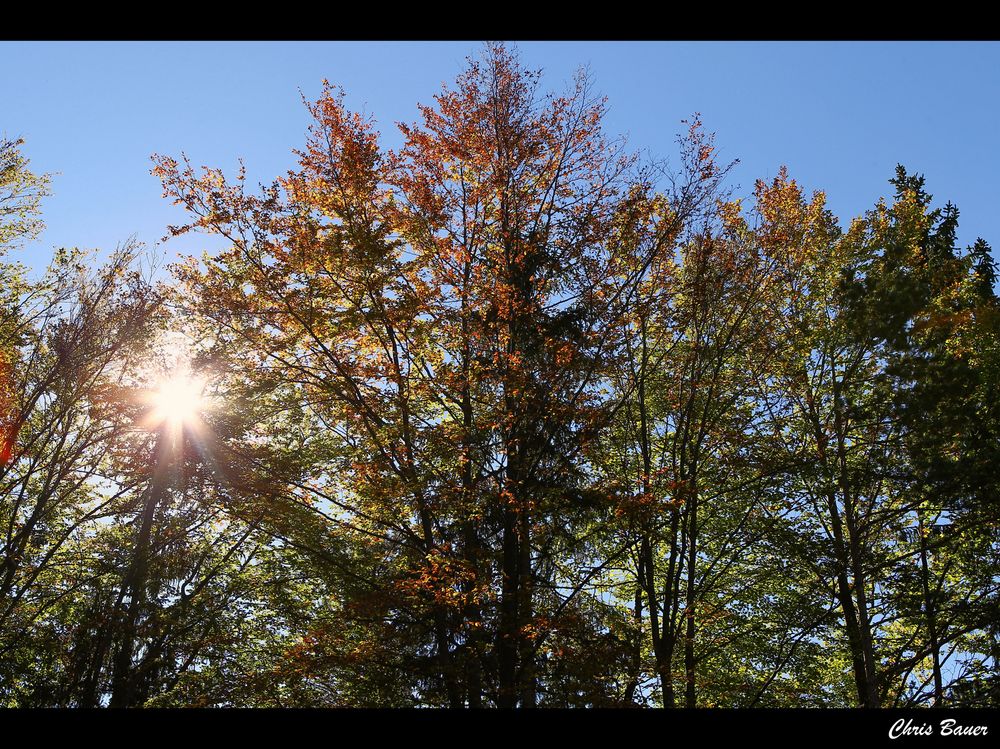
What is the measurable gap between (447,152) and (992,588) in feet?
40.4

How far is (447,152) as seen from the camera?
40.1ft

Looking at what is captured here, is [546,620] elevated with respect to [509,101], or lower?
lower

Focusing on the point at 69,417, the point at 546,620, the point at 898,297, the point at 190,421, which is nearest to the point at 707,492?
the point at 898,297

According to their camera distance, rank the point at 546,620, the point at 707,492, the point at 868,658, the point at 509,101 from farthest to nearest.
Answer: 1. the point at 707,492
2. the point at 509,101
3. the point at 868,658
4. the point at 546,620

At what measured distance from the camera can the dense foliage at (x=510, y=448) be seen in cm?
1034

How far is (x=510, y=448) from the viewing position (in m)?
10.7

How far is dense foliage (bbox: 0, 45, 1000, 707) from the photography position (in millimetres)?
10336

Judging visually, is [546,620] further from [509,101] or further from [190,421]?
[509,101]
